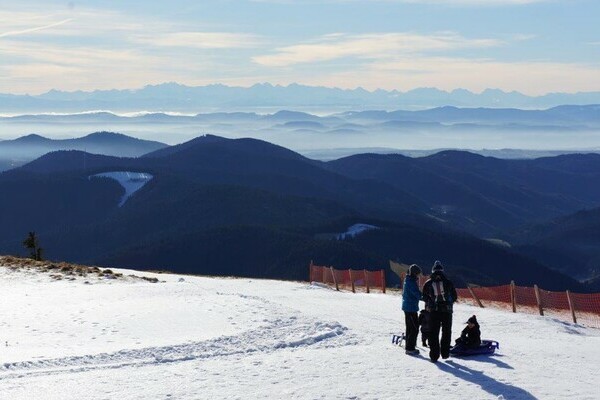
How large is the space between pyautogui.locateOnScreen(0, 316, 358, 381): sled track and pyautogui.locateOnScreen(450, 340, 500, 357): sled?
7.65 ft

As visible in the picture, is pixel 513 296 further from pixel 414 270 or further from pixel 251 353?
pixel 251 353

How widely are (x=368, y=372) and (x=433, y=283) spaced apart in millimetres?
2184

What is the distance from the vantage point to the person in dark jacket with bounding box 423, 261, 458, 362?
48.0ft

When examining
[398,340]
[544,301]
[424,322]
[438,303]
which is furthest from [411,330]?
[544,301]

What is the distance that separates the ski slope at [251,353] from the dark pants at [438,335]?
24 cm

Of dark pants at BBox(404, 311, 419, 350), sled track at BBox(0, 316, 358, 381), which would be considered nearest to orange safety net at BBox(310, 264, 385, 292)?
sled track at BBox(0, 316, 358, 381)

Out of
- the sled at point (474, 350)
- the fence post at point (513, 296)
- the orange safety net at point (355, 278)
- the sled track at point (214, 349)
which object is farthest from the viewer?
the orange safety net at point (355, 278)

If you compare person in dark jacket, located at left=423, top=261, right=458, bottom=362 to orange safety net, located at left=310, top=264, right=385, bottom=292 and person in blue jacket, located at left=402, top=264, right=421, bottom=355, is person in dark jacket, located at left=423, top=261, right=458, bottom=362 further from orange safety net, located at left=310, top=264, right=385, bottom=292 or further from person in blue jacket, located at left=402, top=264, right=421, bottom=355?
orange safety net, located at left=310, top=264, right=385, bottom=292

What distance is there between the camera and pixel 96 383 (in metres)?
12.9

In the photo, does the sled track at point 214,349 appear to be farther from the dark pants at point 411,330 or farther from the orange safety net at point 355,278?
the orange safety net at point 355,278

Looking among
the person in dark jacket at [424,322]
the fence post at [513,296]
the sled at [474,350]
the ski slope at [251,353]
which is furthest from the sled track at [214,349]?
Answer: the fence post at [513,296]

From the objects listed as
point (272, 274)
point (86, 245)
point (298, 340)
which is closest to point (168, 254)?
point (272, 274)

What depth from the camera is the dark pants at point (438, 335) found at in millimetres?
14586

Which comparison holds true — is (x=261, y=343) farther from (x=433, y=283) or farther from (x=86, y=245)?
(x=86, y=245)
